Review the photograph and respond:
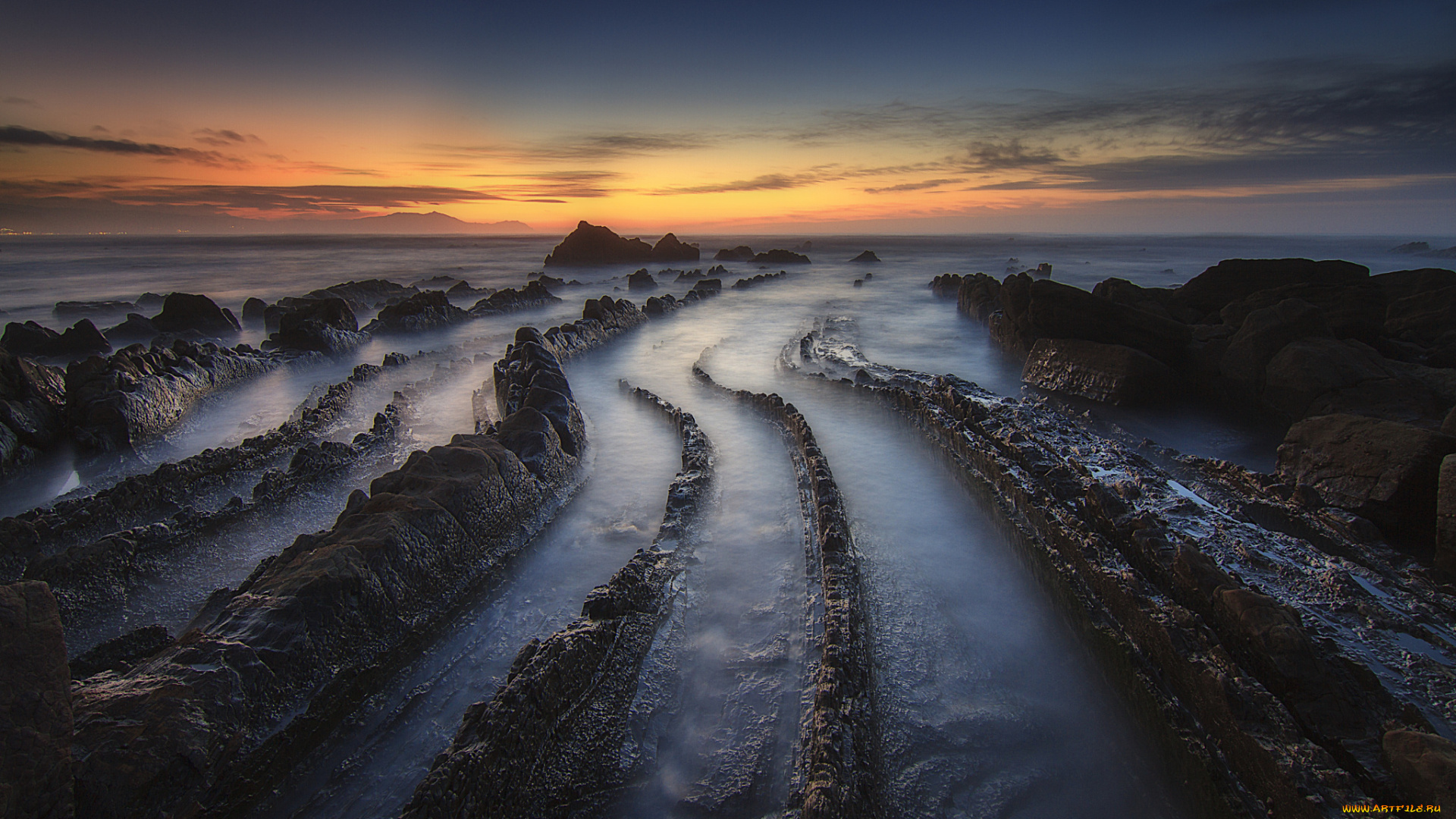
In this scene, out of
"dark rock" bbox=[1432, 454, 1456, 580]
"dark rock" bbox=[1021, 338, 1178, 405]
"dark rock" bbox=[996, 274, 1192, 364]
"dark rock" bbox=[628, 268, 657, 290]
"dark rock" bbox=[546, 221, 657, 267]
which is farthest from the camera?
"dark rock" bbox=[546, 221, 657, 267]

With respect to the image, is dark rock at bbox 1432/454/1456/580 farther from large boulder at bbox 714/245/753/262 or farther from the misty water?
large boulder at bbox 714/245/753/262

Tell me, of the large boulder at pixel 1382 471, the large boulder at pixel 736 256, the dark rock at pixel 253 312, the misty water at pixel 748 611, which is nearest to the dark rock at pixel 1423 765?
the misty water at pixel 748 611

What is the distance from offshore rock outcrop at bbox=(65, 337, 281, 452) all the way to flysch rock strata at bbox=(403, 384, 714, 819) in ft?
21.0

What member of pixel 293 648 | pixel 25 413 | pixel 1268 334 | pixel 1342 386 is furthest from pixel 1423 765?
pixel 25 413

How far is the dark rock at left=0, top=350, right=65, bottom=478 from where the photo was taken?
550 cm

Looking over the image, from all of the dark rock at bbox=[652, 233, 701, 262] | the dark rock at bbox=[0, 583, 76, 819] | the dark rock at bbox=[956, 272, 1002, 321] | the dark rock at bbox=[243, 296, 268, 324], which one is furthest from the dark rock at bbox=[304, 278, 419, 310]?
the dark rock at bbox=[652, 233, 701, 262]

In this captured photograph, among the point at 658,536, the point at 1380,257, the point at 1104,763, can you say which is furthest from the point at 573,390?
the point at 1380,257

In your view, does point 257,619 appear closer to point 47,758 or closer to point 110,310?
point 47,758

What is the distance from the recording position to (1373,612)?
312cm

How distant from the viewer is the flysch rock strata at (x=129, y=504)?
3727 millimetres

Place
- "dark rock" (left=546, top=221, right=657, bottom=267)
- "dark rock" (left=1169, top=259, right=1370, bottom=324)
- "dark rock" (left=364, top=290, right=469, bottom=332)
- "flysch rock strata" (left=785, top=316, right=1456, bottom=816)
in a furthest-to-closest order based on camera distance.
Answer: "dark rock" (left=546, top=221, right=657, bottom=267) < "dark rock" (left=364, top=290, right=469, bottom=332) < "dark rock" (left=1169, top=259, right=1370, bottom=324) < "flysch rock strata" (left=785, top=316, right=1456, bottom=816)

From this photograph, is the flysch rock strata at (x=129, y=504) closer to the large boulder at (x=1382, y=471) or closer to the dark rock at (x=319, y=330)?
the dark rock at (x=319, y=330)

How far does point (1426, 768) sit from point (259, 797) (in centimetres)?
415

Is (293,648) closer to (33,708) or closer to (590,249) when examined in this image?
(33,708)
